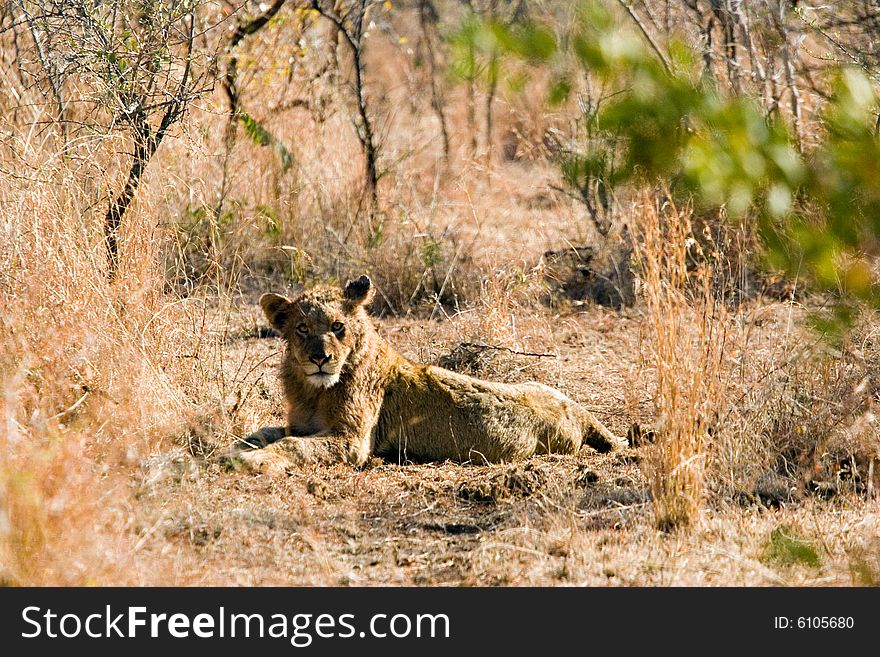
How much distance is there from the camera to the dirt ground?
4.99m

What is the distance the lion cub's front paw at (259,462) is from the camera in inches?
251

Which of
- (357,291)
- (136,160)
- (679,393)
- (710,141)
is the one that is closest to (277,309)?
(357,291)

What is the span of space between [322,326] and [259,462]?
0.98 metres

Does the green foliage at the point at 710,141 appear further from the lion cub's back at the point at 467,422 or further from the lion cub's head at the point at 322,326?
the lion cub's back at the point at 467,422

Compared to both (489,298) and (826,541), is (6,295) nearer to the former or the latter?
(489,298)

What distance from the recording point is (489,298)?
357 inches

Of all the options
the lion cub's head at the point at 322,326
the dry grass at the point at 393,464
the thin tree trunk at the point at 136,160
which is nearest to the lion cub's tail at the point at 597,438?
the dry grass at the point at 393,464

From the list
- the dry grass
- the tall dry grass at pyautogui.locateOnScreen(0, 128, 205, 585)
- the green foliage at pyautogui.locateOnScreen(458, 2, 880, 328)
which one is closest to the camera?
the green foliage at pyautogui.locateOnScreen(458, 2, 880, 328)

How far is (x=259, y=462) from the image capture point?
6.39 metres

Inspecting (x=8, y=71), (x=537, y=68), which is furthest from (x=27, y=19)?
(x=537, y=68)

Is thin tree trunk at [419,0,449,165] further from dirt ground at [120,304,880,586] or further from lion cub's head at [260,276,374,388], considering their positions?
dirt ground at [120,304,880,586]

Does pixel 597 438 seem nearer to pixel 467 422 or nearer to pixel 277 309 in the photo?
pixel 467 422

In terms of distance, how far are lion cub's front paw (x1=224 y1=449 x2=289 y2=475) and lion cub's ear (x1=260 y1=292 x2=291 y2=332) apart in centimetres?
94

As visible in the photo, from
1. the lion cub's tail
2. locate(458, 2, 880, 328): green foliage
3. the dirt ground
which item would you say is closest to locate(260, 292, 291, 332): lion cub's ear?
the dirt ground
